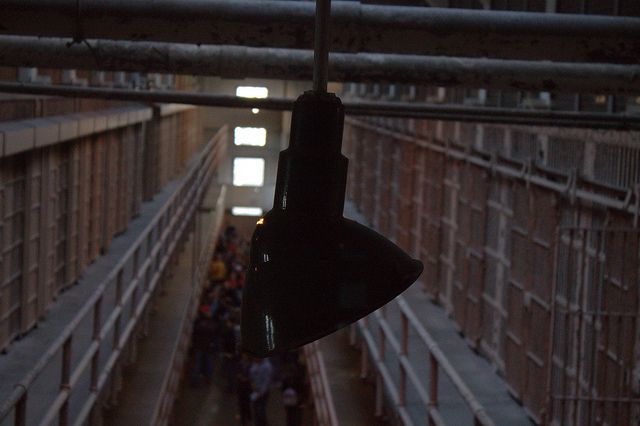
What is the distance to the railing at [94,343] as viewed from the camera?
14.5ft

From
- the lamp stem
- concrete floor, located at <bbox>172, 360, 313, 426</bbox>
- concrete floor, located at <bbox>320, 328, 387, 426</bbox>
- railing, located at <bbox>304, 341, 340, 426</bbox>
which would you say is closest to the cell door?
concrete floor, located at <bbox>320, 328, 387, 426</bbox>

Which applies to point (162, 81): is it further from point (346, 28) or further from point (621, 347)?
point (346, 28)

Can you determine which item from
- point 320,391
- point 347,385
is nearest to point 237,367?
point 320,391

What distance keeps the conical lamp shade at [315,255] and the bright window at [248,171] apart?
1028 inches

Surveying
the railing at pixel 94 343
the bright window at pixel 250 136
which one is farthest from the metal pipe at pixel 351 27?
the bright window at pixel 250 136

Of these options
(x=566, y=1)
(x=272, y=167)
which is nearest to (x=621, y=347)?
(x=566, y=1)

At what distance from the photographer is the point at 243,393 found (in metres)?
11.2

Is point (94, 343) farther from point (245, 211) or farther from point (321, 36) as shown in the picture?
point (245, 211)

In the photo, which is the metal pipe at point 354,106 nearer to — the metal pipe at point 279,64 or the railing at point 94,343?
the metal pipe at point 279,64

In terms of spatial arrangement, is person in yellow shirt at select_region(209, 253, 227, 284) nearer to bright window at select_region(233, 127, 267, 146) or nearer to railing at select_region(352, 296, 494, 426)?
railing at select_region(352, 296, 494, 426)

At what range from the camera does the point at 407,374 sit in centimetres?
666

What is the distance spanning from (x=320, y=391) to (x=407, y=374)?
9.50 ft

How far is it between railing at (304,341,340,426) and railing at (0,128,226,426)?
1555mm

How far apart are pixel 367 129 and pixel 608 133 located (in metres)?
11.6
